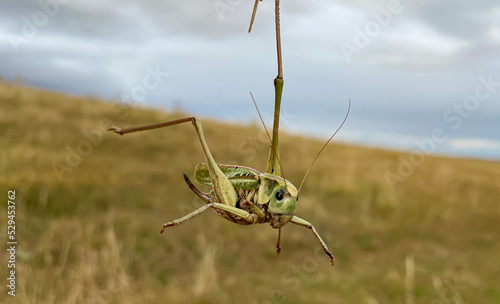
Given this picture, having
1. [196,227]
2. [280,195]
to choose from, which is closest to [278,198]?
[280,195]

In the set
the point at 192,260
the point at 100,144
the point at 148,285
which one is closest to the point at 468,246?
the point at 192,260

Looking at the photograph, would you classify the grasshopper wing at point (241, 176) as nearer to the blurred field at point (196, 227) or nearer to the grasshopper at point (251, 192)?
the grasshopper at point (251, 192)

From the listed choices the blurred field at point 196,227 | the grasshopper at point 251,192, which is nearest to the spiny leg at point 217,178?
the grasshopper at point 251,192

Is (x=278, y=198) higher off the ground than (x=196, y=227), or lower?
higher

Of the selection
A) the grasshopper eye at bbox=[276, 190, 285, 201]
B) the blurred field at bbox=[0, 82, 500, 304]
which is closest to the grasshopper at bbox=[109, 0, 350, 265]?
the grasshopper eye at bbox=[276, 190, 285, 201]

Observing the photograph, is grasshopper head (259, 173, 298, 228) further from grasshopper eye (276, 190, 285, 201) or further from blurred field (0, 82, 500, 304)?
blurred field (0, 82, 500, 304)

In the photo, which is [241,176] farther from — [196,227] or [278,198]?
[196,227]
